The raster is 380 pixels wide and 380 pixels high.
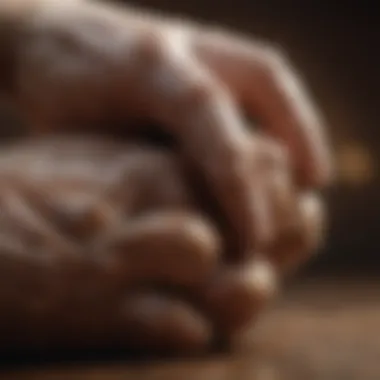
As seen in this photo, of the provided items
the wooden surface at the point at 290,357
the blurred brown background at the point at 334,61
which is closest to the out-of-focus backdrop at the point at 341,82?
the blurred brown background at the point at 334,61

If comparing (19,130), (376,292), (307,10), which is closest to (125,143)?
(376,292)

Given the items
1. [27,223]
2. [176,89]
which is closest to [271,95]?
[176,89]

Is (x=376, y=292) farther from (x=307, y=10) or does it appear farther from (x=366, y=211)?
(x=307, y=10)

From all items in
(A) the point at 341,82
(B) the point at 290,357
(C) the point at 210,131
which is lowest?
(B) the point at 290,357

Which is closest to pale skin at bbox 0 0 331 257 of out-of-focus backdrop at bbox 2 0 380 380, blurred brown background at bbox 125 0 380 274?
out-of-focus backdrop at bbox 2 0 380 380

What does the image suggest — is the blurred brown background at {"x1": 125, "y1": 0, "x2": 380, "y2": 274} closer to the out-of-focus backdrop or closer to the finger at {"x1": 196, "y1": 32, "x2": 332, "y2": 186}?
the out-of-focus backdrop

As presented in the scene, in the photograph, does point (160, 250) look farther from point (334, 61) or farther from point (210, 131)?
point (334, 61)
